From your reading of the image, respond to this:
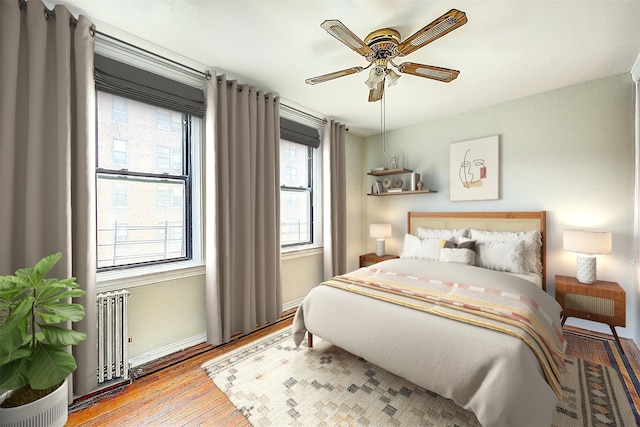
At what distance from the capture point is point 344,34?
1.64 metres

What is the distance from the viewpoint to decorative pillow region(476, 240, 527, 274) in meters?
2.80

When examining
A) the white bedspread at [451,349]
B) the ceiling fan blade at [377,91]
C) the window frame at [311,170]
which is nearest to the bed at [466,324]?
the white bedspread at [451,349]

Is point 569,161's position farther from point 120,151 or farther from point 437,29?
point 120,151

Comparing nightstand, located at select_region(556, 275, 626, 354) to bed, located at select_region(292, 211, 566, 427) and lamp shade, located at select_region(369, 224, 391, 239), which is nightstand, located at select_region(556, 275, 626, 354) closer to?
bed, located at select_region(292, 211, 566, 427)

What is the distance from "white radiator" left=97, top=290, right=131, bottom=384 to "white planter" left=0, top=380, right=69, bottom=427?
54 centimetres

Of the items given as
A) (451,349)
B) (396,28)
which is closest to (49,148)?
(396,28)

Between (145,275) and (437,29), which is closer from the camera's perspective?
(437,29)

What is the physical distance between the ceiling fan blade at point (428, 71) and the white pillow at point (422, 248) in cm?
201

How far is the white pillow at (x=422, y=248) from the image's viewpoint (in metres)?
3.34

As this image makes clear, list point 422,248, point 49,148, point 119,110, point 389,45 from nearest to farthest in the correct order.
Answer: point 49,148 → point 389,45 → point 119,110 → point 422,248

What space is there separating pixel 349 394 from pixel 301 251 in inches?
80.1

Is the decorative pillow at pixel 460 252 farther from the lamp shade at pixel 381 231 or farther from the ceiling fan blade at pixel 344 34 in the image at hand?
the ceiling fan blade at pixel 344 34

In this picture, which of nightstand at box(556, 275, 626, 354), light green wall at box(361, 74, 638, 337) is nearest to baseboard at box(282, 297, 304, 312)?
light green wall at box(361, 74, 638, 337)

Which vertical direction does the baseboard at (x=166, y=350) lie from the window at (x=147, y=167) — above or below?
below
